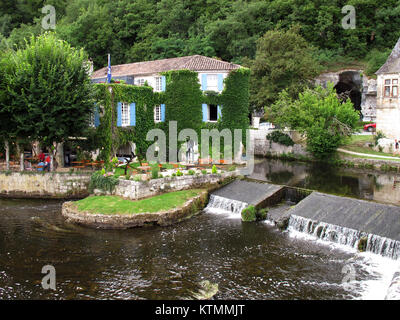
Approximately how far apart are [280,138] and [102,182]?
979 inches

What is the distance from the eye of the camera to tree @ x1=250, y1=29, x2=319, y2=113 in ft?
169

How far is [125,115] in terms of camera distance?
1359 inches

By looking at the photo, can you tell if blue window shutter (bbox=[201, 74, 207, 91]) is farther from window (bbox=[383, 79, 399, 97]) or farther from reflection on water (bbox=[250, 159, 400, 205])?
window (bbox=[383, 79, 399, 97])

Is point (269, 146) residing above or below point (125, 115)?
below

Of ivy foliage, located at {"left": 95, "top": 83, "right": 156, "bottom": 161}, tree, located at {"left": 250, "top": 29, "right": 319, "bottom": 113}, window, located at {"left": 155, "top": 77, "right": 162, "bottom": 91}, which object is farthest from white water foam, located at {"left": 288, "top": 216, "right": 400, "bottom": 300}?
tree, located at {"left": 250, "top": 29, "right": 319, "bottom": 113}

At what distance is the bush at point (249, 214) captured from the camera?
78.4ft

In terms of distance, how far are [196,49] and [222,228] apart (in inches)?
1791

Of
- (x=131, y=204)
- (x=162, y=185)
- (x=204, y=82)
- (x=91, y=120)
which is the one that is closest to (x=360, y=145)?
(x=204, y=82)

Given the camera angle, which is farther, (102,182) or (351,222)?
(102,182)

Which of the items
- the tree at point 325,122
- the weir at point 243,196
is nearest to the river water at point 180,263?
the weir at point 243,196

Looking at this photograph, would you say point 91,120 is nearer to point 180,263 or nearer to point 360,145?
A: point 180,263

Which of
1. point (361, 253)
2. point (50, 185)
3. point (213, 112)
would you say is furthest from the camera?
point (213, 112)

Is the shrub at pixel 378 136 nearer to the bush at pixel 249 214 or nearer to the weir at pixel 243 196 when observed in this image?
the weir at pixel 243 196

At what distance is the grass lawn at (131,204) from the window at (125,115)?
32.2ft
